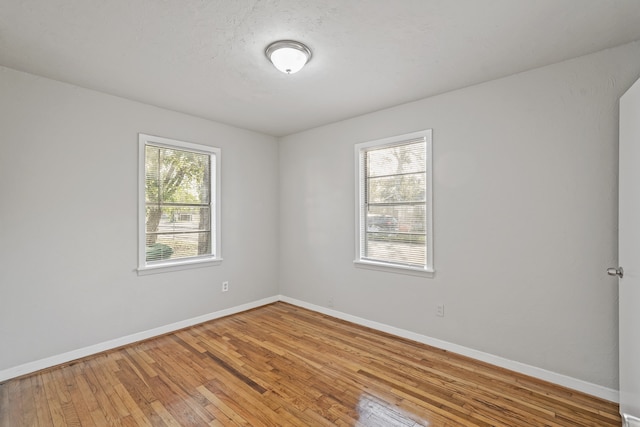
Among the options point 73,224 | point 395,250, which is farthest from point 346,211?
point 73,224

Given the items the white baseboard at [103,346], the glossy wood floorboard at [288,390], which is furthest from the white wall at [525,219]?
the white baseboard at [103,346]

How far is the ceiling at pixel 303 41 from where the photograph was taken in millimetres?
1831

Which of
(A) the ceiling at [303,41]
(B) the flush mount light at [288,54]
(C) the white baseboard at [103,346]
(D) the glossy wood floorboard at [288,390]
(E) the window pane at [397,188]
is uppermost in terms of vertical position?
(A) the ceiling at [303,41]

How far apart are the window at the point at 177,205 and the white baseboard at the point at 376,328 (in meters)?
0.71

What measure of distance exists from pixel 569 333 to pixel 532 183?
4.03 ft

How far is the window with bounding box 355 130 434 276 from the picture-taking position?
327 cm

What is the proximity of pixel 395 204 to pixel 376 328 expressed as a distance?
1.49 metres

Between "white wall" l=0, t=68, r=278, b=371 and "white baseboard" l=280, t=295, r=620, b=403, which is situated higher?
"white wall" l=0, t=68, r=278, b=371

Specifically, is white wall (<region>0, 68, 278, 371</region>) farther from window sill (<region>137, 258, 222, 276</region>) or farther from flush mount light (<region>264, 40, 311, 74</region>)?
flush mount light (<region>264, 40, 311, 74</region>)

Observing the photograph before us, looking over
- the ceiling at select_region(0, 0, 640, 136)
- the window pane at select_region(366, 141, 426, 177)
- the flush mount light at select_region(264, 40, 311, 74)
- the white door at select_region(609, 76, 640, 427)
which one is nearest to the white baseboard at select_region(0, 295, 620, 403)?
the white door at select_region(609, 76, 640, 427)

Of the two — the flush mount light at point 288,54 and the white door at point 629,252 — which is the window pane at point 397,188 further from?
the flush mount light at point 288,54

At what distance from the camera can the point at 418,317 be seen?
325cm

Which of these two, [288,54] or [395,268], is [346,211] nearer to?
[395,268]

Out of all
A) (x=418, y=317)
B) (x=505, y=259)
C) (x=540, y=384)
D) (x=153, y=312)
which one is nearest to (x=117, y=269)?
(x=153, y=312)
